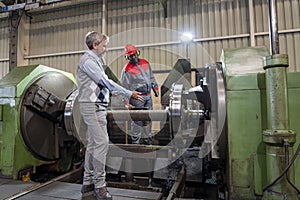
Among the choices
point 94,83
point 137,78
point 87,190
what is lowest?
point 87,190

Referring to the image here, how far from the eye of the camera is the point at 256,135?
3.77 feet

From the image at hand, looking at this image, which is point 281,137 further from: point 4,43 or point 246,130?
point 4,43

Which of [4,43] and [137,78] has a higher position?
[4,43]

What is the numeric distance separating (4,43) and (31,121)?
3731 mm

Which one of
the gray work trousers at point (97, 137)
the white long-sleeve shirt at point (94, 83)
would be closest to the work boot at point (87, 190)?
the gray work trousers at point (97, 137)

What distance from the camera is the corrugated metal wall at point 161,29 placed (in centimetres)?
329

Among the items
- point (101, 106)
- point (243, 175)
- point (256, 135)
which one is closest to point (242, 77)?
point (256, 135)

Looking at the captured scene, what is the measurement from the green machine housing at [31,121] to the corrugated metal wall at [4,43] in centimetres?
316

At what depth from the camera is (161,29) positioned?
12.4 ft

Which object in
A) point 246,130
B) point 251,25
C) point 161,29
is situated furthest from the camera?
point 161,29

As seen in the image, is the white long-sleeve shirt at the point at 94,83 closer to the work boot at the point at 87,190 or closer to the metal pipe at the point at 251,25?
the work boot at the point at 87,190

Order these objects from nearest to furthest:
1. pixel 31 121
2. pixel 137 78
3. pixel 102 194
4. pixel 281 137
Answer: pixel 281 137 < pixel 102 194 < pixel 31 121 < pixel 137 78

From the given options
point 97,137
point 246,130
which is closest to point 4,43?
point 97,137

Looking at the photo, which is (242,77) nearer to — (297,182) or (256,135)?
(256,135)
